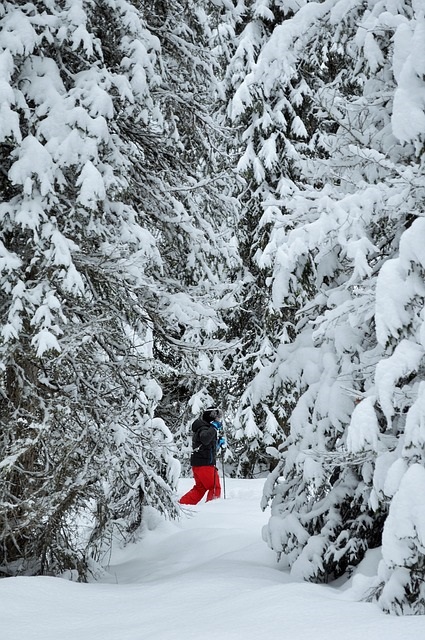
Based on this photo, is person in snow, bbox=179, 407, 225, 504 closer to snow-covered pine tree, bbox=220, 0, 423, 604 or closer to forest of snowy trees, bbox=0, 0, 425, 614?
forest of snowy trees, bbox=0, 0, 425, 614

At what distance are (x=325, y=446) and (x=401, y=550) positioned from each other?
4.90 feet

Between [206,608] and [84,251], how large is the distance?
3574 millimetres

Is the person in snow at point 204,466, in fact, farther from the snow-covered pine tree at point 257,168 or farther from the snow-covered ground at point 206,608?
the snow-covered ground at point 206,608

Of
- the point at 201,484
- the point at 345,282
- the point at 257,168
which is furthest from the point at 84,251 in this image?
the point at 257,168

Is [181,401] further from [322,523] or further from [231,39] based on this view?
[322,523]

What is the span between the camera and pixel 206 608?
4.44 meters

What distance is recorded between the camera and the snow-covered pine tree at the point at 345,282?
431 cm

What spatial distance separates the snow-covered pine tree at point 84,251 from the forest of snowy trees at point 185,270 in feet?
0.08

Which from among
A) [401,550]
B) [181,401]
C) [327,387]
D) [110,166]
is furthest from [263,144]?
[401,550]

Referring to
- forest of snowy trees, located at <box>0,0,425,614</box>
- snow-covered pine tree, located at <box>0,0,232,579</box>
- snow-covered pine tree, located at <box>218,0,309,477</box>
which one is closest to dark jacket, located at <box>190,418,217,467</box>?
snow-covered pine tree, located at <box>218,0,309,477</box>

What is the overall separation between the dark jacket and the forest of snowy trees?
3.03 meters

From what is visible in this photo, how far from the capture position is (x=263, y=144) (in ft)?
45.9

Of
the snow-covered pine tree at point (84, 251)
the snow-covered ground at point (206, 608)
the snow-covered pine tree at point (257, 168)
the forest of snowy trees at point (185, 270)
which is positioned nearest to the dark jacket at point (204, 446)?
the snow-covered pine tree at point (257, 168)

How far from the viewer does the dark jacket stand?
39.0 feet
